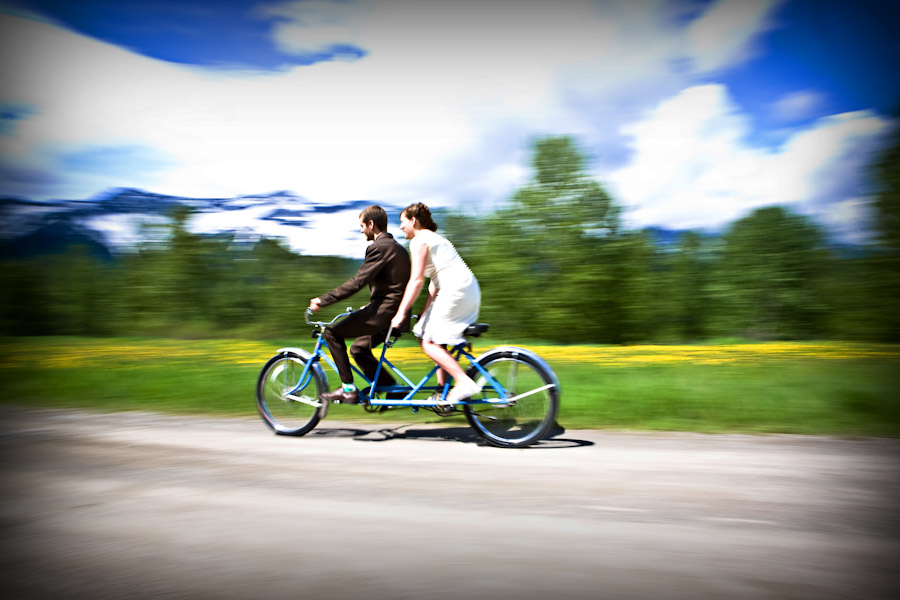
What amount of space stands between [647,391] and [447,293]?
3823 millimetres

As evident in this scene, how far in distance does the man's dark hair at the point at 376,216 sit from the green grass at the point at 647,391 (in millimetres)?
1148

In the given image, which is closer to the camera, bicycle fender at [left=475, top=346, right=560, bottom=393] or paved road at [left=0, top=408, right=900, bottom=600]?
paved road at [left=0, top=408, right=900, bottom=600]

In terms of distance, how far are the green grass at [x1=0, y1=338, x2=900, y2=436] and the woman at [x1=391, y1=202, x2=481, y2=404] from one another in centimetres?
40

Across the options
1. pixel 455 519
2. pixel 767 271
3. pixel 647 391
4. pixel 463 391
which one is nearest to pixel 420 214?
pixel 463 391

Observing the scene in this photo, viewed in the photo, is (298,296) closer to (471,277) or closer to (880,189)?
(880,189)

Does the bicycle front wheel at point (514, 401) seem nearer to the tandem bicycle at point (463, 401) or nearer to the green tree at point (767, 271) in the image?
the tandem bicycle at point (463, 401)

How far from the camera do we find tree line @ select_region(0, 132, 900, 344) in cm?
3438

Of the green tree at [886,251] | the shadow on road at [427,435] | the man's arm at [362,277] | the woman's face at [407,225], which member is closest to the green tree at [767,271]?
the green tree at [886,251]

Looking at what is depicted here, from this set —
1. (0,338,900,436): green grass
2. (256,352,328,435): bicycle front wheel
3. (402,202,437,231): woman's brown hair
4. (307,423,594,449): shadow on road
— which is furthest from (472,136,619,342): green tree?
(402,202,437,231): woman's brown hair

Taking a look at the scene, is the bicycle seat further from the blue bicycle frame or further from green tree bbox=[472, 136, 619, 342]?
green tree bbox=[472, 136, 619, 342]

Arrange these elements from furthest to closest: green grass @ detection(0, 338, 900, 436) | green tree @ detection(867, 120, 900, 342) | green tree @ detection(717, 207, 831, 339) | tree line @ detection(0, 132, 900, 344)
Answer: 1. green tree @ detection(717, 207, 831, 339)
2. tree line @ detection(0, 132, 900, 344)
3. green tree @ detection(867, 120, 900, 342)
4. green grass @ detection(0, 338, 900, 436)

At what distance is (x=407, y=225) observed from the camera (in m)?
5.99

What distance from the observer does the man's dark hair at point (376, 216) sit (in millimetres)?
6203

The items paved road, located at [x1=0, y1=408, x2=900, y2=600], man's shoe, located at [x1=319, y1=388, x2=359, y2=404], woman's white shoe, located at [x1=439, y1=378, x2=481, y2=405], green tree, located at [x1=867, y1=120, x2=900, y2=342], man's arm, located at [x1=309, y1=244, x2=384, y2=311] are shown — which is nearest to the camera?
paved road, located at [x1=0, y1=408, x2=900, y2=600]
